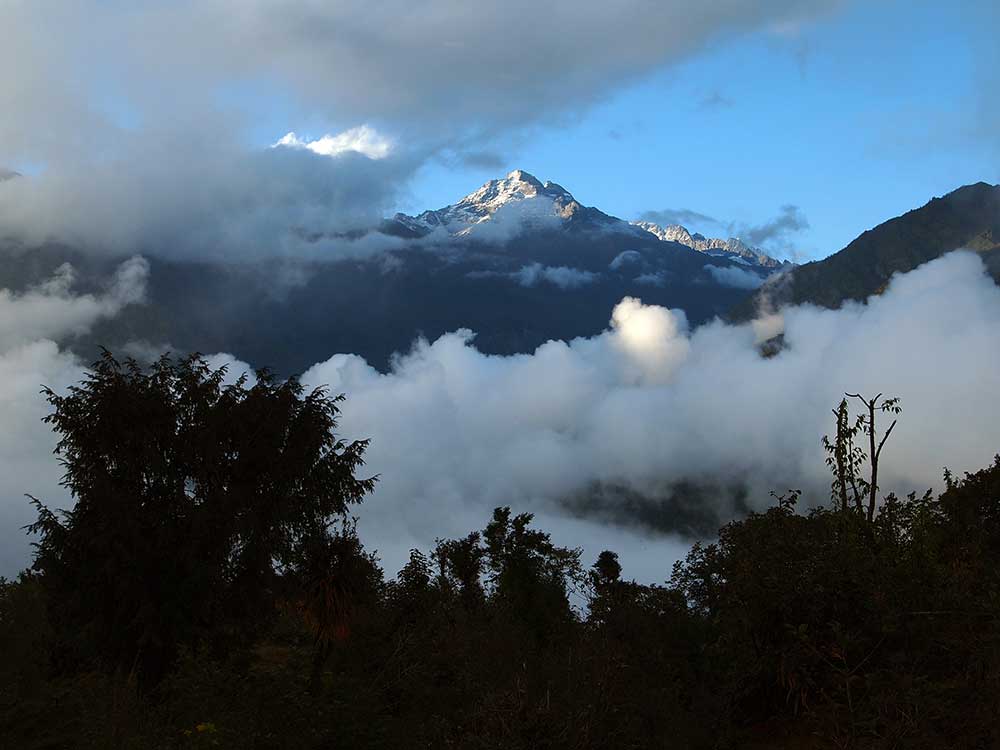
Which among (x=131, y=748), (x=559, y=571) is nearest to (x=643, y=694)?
(x=131, y=748)

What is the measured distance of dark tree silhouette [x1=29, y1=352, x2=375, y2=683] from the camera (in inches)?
1251

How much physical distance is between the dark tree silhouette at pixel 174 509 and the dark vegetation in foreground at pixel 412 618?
3.9 inches

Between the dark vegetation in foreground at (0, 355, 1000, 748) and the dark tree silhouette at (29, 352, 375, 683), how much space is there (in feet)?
0.33

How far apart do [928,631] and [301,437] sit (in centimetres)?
2536

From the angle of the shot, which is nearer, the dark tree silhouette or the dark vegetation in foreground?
the dark vegetation in foreground

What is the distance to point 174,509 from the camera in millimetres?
33656

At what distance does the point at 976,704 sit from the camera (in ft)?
56.3

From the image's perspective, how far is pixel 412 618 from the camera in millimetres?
34125

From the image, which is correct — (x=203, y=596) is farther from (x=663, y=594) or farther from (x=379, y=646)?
(x=663, y=594)

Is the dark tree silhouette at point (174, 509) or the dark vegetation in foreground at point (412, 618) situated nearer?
the dark vegetation in foreground at point (412, 618)

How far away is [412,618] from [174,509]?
10164mm

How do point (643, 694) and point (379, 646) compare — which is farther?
point (379, 646)

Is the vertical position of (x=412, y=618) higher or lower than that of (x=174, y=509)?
lower

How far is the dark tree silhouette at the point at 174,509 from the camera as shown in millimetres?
31766
